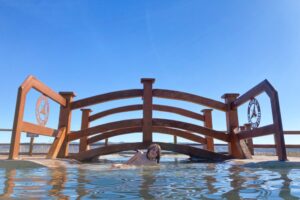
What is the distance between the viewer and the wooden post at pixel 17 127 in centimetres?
464

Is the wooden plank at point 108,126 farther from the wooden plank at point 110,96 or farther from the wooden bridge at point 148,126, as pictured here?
the wooden plank at point 110,96

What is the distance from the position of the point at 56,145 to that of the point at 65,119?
859mm

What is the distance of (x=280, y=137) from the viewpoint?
4941 mm

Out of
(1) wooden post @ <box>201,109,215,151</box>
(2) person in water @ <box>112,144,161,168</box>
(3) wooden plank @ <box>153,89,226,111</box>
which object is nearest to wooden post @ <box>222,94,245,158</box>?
(3) wooden plank @ <box>153,89,226,111</box>

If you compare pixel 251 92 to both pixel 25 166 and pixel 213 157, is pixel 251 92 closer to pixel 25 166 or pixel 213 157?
pixel 213 157

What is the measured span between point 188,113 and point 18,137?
17.8ft

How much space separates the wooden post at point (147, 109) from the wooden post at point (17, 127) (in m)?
3.05

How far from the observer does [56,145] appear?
6461mm

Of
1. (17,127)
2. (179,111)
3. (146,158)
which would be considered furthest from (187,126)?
(17,127)

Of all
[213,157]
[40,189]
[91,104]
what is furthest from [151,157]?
[40,189]

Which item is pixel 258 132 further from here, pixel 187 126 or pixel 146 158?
pixel 146 158

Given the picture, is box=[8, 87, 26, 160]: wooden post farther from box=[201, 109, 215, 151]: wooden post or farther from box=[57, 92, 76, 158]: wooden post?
box=[201, 109, 215, 151]: wooden post

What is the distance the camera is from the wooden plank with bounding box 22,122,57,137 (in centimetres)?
498

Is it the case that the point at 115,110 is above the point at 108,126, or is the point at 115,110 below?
above
